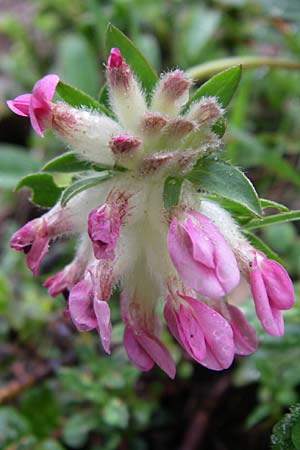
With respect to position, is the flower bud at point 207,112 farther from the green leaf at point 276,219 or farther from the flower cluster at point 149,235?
the green leaf at point 276,219

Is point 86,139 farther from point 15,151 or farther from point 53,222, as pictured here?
point 15,151

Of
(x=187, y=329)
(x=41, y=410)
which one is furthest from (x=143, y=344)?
(x=41, y=410)

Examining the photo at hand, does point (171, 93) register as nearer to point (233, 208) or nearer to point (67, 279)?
point (233, 208)

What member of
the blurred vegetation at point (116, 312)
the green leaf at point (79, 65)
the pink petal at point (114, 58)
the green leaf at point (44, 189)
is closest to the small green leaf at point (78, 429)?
the blurred vegetation at point (116, 312)

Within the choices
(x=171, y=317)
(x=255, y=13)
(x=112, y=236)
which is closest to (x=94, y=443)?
(x=171, y=317)

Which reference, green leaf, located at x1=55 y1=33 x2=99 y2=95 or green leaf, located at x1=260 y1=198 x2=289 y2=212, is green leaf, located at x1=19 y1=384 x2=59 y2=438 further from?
green leaf, located at x1=55 y1=33 x2=99 y2=95
